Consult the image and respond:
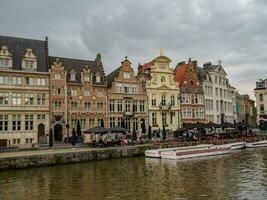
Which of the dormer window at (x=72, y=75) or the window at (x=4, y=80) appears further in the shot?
the dormer window at (x=72, y=75)

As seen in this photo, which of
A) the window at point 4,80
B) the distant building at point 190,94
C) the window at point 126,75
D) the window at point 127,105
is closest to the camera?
the window at point 4,80

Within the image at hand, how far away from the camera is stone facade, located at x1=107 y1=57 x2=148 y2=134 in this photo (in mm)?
47219

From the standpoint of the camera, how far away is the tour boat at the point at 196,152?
32.5 meters

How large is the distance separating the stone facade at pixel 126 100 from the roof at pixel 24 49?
9954 mm

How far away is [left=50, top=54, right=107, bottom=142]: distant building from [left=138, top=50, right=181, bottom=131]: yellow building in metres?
8.04

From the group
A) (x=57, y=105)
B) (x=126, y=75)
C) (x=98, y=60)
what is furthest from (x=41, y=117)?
(x=126, y=75)

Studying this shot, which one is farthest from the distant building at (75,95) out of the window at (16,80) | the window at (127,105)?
the window at (16,80)

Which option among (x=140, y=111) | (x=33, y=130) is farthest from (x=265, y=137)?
(x=33, y=130)

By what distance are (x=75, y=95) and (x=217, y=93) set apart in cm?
3024

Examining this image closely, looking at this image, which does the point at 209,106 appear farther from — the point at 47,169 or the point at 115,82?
the point at 47,169

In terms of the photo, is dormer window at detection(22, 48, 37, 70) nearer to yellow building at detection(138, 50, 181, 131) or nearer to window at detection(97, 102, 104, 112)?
window at detection(97, 102, 104, 112)

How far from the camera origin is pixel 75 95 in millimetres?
44062

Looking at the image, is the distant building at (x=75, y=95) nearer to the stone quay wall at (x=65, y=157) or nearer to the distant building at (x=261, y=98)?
the stone quay wall at (x=65, y=157)

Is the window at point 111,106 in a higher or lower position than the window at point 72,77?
lower
